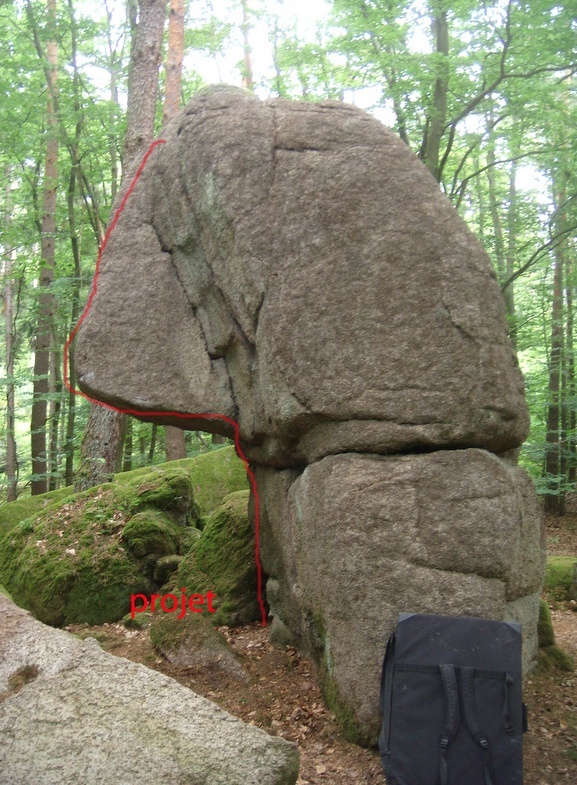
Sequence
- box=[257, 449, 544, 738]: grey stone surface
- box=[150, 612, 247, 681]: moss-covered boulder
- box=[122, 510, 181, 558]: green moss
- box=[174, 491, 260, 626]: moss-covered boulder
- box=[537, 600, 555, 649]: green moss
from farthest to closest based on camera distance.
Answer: box=[122, 510, 181, 558]: green moss
box=[174, 491, 260, 626]: moss-covered boulder
box=[537, 600, 555, 649]: green moss
box=[150, 612, 247, 681]: moss-covered boulder
box=[257, 449, 544, 738]: grey stone surface

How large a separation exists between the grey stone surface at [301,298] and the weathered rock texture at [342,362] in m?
0.02

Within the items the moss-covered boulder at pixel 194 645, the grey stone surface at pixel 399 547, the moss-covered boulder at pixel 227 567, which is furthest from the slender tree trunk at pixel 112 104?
the grey stone surface at pixel 399 547

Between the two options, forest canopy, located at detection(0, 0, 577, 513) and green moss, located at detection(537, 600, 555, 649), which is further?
forest canopy, located at detection(0, 0, 577, 513)

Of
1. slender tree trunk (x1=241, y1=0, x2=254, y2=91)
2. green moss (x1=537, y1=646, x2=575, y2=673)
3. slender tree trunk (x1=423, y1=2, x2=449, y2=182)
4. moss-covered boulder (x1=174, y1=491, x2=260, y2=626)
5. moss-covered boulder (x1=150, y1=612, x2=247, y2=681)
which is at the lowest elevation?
green moss (x1=537, y1=646, x2=575, y2=673)

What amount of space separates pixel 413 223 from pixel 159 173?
103 inches

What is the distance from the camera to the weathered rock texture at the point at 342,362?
4.62 m

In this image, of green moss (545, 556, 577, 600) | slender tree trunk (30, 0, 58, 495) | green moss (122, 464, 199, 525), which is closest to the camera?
green moss (545, 556, 577, 600)

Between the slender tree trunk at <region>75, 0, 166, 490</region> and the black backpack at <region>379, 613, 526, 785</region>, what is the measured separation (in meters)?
7.02

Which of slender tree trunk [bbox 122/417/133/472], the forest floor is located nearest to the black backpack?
the forest floor

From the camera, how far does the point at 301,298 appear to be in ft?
16.7

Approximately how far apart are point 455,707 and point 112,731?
6.10ft

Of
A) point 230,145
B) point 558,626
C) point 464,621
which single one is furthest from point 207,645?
point 230,145

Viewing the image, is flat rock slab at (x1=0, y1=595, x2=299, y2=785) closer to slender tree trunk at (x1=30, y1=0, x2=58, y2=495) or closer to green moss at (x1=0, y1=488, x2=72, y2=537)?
green moss at (x1=0, y1=488, x2=72, y2=537)

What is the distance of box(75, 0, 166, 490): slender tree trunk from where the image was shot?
1025 cm
